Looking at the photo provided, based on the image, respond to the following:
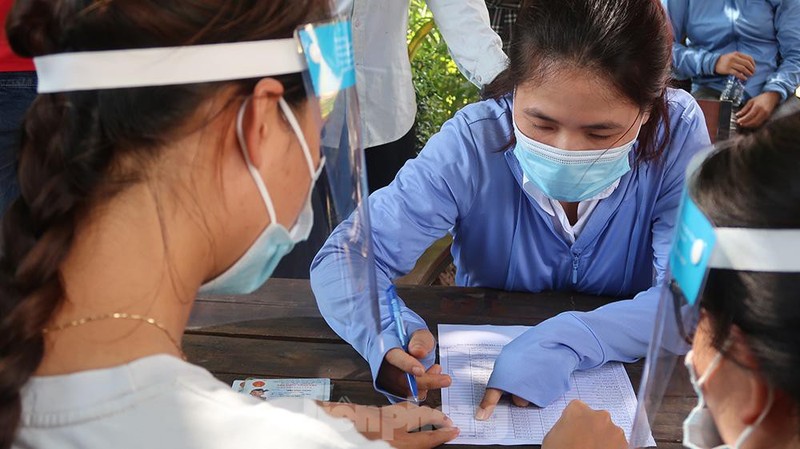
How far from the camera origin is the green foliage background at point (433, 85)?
3357 millimetres

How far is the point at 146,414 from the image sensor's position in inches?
25.2

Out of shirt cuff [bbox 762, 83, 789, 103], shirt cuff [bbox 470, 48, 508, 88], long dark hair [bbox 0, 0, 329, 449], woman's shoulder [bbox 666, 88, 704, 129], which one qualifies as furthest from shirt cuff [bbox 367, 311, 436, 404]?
shirt cuff [bbox 762, 83, 789, 103]

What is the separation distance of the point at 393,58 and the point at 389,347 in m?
1.11

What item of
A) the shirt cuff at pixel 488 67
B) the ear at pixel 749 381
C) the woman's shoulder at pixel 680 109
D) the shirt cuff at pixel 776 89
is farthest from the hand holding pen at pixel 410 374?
the shirt cuff at pixel 776 89

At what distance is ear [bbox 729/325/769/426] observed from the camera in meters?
0.64

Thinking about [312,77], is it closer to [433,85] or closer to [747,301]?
[747,301]

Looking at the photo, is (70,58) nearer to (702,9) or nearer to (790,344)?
(790,344)

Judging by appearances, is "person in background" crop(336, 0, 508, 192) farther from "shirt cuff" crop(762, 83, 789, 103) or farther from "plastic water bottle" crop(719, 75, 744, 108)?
"shirt cuff" crop(762, 83, 789, 103)

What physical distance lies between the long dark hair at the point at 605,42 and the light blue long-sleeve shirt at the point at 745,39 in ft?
5.66

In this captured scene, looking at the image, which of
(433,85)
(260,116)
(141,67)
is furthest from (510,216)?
(433,85)

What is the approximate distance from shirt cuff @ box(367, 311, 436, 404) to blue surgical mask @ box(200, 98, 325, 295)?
294 millimetres

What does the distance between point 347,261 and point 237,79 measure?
0.34m

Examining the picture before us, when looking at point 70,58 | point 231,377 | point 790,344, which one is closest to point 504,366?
point 231,377

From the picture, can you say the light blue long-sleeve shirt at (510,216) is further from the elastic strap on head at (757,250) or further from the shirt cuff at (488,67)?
the elastic strap on head at (757,250)
